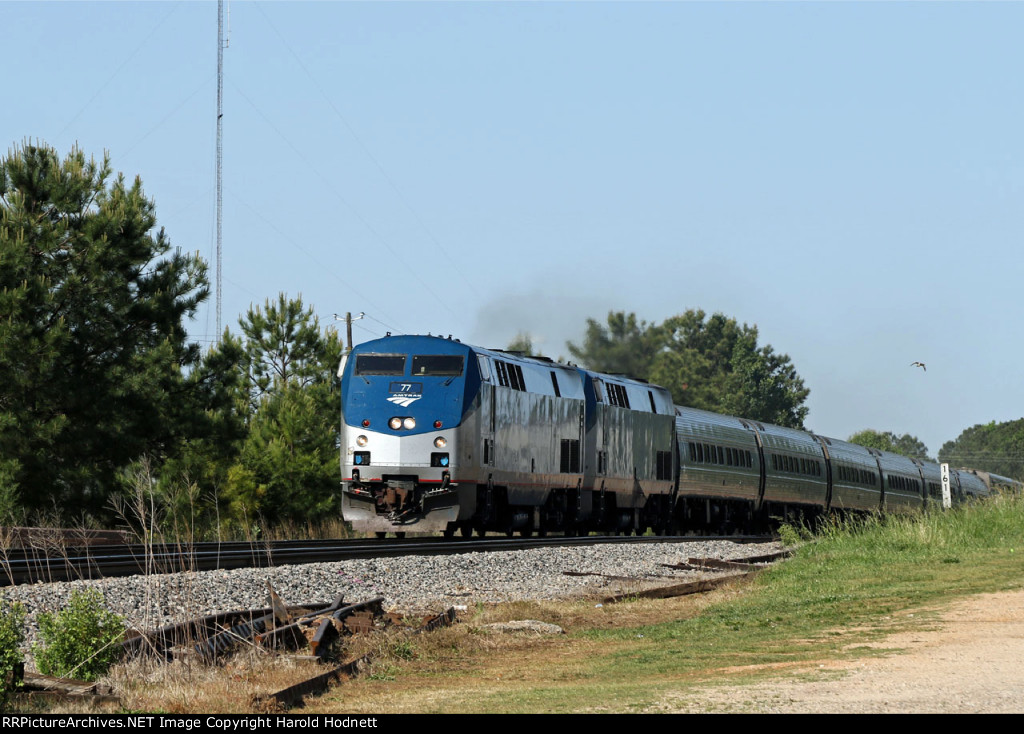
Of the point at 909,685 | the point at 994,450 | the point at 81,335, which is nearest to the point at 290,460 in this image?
the point at 81,335

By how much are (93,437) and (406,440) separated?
980cm

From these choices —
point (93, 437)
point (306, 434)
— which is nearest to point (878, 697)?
point (93, 437)

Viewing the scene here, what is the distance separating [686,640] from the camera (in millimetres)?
12305

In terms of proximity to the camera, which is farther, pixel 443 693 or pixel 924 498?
pixel 924 498

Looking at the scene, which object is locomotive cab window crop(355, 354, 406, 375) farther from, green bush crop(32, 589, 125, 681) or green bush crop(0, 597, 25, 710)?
green bush crop(0, 597, 25, 710)

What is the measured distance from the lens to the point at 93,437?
3036 centimetres

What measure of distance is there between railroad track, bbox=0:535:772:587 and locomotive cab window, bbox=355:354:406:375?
3.37 metres

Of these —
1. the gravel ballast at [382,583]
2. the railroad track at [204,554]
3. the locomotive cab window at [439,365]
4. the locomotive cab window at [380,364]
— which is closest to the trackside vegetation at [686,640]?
the gravel ballast at [382,583]

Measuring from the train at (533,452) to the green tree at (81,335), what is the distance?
801cm

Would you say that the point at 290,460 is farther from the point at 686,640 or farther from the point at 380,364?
the point at 686,640

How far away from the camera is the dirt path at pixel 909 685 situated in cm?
759

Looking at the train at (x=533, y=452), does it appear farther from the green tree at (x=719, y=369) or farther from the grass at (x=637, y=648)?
the green tree at (x=719, y=369)
